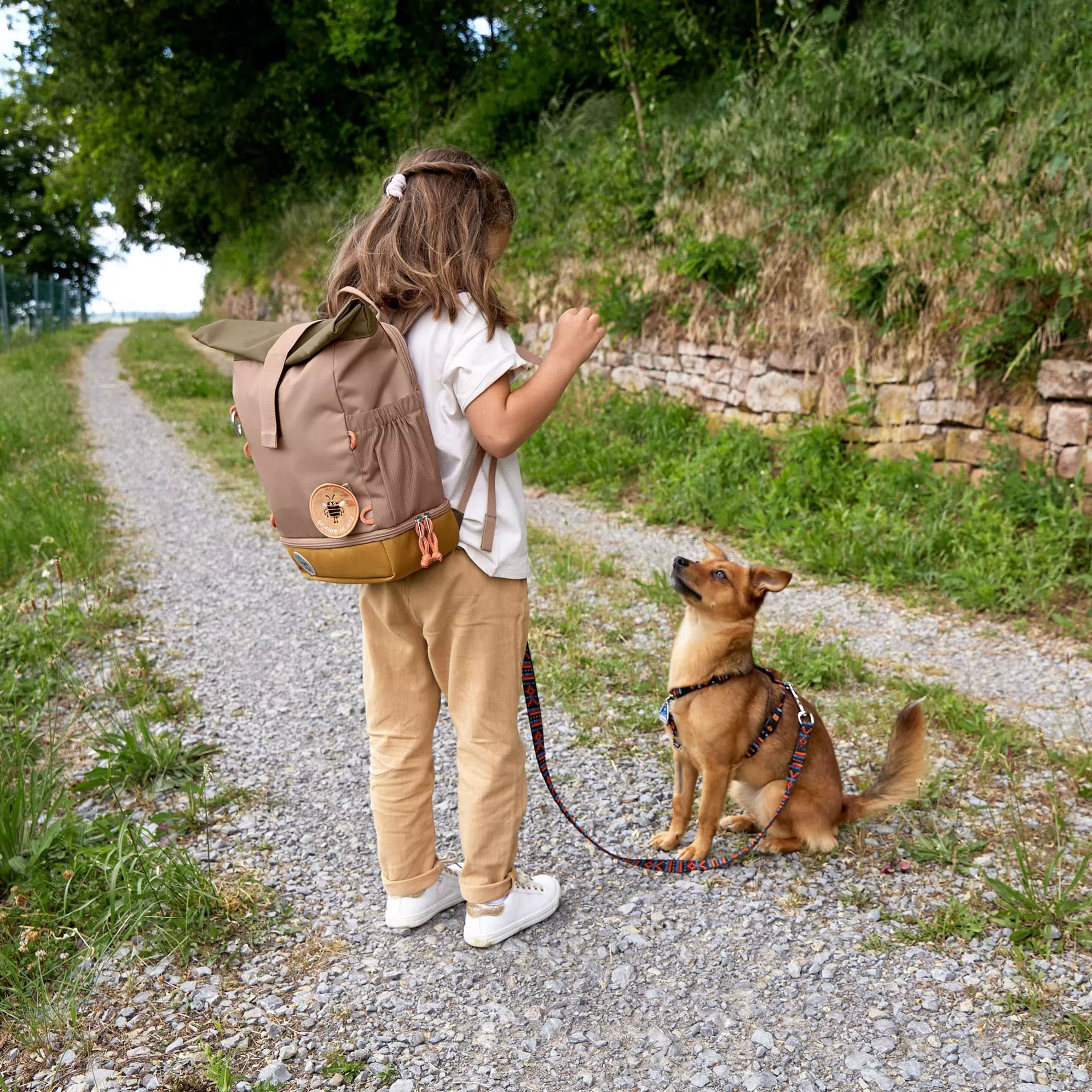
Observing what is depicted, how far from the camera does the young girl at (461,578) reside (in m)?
2.34

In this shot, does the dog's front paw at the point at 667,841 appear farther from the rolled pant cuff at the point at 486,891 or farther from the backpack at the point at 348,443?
the backpack at the point at 348,443

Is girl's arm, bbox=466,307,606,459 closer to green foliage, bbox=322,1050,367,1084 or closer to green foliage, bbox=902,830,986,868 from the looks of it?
green foliage, bbox=322,1050,367,1084

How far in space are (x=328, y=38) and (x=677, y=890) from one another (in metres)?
19.5

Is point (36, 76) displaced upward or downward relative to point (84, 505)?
upward

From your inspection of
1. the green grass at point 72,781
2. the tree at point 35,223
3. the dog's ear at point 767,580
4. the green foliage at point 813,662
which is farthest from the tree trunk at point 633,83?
the tree at point 35,223

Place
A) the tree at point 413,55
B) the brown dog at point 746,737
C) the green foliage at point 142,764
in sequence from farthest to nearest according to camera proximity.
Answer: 1. the tree at point 413,55
2. the green foliage at point 142,764
3. the brown dog at point 746,737

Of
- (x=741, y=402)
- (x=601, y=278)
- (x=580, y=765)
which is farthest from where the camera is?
(x=601, y=278)

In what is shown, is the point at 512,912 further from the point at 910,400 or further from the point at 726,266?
the point at 726,266

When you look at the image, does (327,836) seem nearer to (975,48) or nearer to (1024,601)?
(1024,601)

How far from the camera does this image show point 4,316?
24578 mm

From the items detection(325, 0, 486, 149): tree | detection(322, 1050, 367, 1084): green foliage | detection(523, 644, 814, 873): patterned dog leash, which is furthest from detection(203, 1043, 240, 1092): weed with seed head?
detection(325, 0, 486, 149): tree

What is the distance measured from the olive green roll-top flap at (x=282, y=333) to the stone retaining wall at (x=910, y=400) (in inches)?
206

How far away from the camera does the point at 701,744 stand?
9.75ft

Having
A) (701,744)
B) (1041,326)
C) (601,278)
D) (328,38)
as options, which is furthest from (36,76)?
(701,744)
